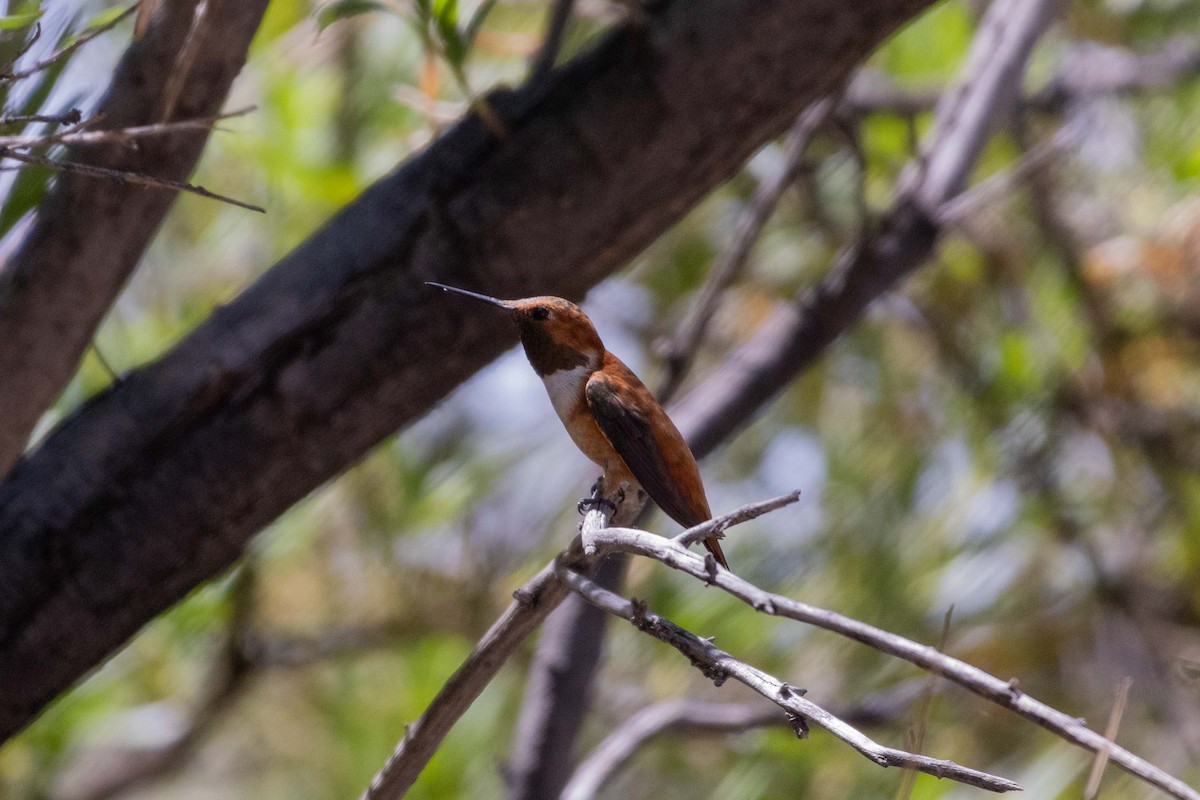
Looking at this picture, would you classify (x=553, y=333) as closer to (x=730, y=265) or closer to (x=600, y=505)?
(x=600, y=505)

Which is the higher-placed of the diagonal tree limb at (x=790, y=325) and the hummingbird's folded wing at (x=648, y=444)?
the hummingbird's folded wing at (x=648, y=444)

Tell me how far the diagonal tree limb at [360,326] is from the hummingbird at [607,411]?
0.11m

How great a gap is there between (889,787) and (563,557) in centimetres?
137

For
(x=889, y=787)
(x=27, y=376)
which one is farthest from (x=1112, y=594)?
(x=27, y=376)

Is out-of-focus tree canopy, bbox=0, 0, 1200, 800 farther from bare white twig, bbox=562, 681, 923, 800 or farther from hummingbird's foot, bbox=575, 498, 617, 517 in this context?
hummingbird's foot, bbox=575, 498, 617, 517

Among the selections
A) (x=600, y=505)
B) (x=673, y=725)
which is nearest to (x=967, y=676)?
(x=600, y=505)

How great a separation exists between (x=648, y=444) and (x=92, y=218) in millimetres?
616

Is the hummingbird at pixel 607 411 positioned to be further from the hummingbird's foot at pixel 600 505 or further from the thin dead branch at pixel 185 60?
the thin dead branch at pixel 185 60

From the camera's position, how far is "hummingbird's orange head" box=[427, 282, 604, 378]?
1168mm

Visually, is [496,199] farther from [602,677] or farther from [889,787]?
[602,677]

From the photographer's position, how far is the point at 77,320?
3.80 ft

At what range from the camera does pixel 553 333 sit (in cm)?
119

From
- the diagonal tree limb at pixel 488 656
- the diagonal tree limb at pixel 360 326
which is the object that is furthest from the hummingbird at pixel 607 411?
the diagonal tree limb at pixel 488 656

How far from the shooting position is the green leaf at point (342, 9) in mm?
1234
